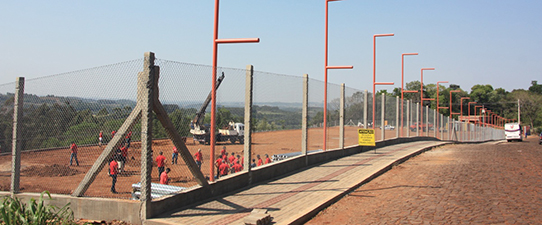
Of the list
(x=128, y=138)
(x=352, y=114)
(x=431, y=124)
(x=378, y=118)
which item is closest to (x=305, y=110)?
(x=352, y=114)

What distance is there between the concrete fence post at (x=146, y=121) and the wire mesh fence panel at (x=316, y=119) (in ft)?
22.8

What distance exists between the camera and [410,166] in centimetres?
1423

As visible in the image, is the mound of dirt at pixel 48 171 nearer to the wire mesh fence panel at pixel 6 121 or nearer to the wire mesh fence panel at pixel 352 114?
the wire mesh fence panel at pixel 6 121

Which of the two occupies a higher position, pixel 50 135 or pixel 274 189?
pixel 50 135

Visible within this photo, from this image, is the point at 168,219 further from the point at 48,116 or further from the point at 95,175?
the point at 48,116

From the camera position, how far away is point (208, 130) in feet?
30.2

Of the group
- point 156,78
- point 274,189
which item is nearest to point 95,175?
point 156,78

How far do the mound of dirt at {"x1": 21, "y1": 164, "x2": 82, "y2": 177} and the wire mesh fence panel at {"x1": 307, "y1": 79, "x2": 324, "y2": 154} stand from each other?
277 inches

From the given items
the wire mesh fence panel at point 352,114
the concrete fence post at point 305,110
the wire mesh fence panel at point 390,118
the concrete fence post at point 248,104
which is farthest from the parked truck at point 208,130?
the wire mesh fence panel at point 390,118

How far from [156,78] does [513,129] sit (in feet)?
182

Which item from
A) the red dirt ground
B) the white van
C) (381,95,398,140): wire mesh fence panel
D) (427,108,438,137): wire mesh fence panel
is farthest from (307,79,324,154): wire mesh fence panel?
the white van

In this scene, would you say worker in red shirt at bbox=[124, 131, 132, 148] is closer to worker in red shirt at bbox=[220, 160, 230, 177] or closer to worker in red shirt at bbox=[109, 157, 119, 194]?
worker in red shirt at bbox=[109, 157, 119, 194]

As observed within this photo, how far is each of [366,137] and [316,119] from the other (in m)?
3.19

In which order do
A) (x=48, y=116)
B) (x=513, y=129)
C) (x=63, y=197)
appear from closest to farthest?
(x=63, y=197) → (x=48, y=116) → (x=513, y=129)
